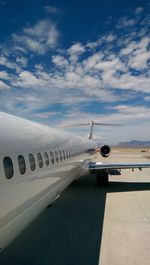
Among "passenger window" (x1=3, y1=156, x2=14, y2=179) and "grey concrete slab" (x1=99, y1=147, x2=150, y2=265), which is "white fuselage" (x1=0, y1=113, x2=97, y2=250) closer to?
"passenger window" (x1=3, y1=156, x2=14, y2=179)

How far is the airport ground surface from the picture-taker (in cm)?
501

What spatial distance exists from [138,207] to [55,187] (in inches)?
147

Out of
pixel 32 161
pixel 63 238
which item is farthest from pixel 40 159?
pixel 63 238

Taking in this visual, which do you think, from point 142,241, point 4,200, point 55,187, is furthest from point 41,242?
point 4,200

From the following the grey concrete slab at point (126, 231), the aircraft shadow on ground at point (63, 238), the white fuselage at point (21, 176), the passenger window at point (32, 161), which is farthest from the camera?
the grey concrete slab at point (126, 231)

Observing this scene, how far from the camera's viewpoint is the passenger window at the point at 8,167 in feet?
12.1

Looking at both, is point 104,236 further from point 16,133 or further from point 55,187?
point 16,133

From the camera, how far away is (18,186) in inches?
156

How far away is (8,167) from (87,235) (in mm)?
3377

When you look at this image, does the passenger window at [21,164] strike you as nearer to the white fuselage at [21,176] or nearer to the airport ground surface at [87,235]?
the white fuselage at [21,176]

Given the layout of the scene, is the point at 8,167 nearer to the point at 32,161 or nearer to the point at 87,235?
the point at 32,161

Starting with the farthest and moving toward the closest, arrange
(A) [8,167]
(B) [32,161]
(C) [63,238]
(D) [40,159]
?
(C) [63,238] → (D) [40,159] → (B) [32,161] → (A) [8,167]

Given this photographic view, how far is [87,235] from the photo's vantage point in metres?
6.21

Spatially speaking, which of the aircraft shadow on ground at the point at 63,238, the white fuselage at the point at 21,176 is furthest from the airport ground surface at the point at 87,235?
the white fuselage at the point at 21,176
